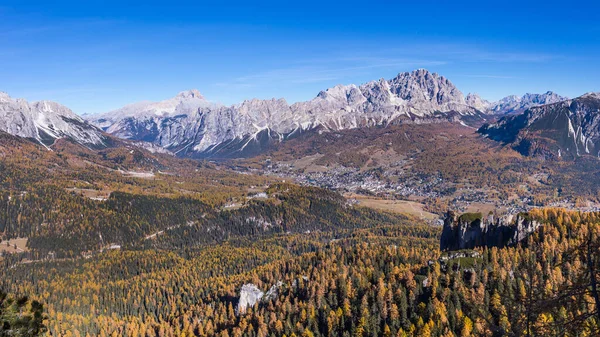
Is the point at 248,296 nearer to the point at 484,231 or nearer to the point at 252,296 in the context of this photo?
the point at 252,296

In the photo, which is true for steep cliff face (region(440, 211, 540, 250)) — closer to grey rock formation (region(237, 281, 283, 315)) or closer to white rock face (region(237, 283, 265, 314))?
grey rock formation (region(237, 281, 283, 315))

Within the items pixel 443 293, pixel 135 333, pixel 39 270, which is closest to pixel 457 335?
pixel 443 293

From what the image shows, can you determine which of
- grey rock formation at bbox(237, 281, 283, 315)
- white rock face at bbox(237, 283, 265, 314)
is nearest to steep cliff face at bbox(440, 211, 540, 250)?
Answer: grey rock formation at bbox(237, 281, 283, 315)

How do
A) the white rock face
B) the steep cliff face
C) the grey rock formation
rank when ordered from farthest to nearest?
the grey rock formation, the white rock face, the steep cliff face

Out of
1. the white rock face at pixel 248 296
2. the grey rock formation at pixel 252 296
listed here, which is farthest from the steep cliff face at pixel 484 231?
the white rock face at pixel 248 296

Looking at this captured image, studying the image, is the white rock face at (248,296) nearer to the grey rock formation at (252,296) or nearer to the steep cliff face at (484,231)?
the grey rock formation at (252,296)
